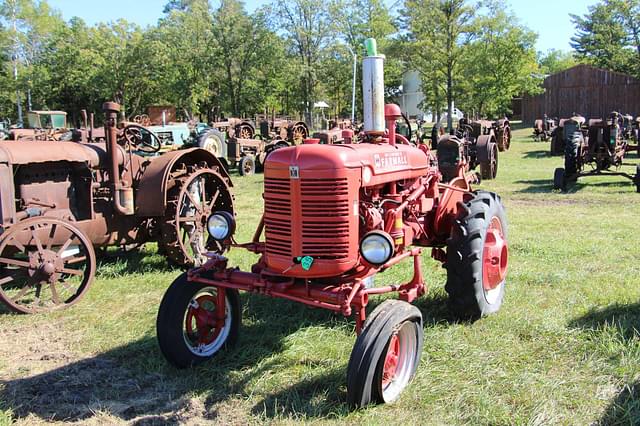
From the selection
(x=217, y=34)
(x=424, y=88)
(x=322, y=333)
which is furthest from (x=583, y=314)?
(x=217, y=34)

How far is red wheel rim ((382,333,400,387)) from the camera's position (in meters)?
3.26

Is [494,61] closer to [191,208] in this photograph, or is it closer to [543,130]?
[543,130]

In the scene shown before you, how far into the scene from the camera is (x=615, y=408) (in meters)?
3.15

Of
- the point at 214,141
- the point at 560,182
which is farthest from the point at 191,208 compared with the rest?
the point at 214,141

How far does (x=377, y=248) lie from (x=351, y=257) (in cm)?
27

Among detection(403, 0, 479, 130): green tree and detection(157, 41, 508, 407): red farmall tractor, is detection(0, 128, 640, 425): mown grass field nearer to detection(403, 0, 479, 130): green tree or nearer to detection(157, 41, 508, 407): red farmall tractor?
detection(157, 41, 508, 407): red farmall tractor

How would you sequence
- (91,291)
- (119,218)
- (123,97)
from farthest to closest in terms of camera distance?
(123,97) → (119,218) → (91,291)

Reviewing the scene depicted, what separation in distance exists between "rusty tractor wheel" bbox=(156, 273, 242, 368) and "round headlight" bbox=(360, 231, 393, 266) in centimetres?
110

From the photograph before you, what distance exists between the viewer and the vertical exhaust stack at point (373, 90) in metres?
3.89

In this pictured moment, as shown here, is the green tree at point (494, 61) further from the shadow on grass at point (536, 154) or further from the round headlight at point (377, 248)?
the round headlight at point (377, 248)

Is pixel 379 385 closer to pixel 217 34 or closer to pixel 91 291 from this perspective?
pixel 91 291

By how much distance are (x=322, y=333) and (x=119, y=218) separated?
2959 mm

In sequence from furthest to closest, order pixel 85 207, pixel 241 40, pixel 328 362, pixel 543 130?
pixel 241 40 → pixel 543 130 → pixel 85 207 → pixel 328 362

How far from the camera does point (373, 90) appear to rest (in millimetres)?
3947
